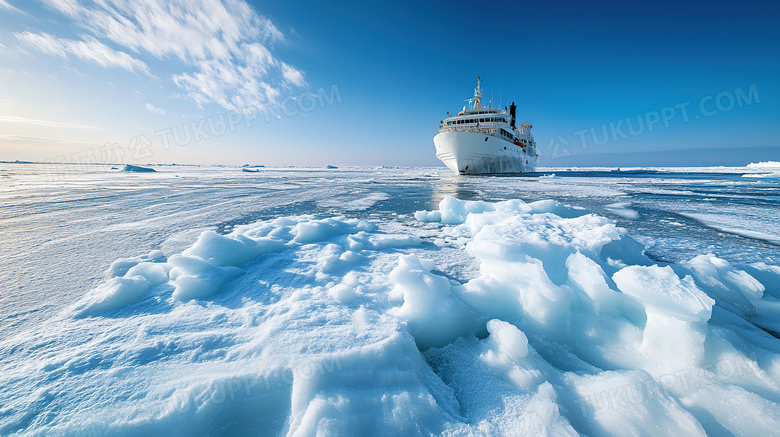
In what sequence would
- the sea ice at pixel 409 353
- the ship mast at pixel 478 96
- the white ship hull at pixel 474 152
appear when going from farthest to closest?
the ship mast at pixel 478 96
the white ship hull at pixel 474 152
the sea ice at pixel 409 353

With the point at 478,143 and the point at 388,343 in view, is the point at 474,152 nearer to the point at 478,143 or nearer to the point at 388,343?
the point at 478,143

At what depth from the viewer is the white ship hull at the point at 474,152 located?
2459 cm

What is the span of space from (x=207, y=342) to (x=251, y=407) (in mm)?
613

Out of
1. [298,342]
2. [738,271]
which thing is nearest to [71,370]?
[298,342]

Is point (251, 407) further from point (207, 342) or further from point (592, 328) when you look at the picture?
point (592, 328)

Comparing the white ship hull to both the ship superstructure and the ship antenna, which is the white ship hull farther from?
the ship antenna

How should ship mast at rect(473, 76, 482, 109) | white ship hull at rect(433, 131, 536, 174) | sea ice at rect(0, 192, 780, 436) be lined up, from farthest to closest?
ship mast at rect(473, 76, 482, 109), white ship hull at rect(433, 131, 536, 174), sea ice at rect(0, 192, 780, 436)

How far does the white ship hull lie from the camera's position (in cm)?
2459

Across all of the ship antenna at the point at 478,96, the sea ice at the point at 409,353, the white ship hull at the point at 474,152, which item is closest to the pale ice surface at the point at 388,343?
the sea ice at the point at 409,353

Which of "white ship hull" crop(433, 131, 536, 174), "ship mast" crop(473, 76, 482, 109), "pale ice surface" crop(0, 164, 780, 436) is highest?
"ship mast" crop(473, 76, 482, 109)

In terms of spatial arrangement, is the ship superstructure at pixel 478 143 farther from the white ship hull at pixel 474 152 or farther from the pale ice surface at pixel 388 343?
the pale ice surface at pixel 388 343

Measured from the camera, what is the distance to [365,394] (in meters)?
1.37

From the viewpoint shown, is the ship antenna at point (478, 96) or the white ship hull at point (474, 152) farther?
the ship antenna at point (478, 96)

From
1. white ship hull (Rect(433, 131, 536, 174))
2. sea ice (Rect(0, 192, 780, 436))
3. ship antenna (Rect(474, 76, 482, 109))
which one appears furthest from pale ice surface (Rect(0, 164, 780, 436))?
ship antenna (Rect(474, 76, 482, 109))
